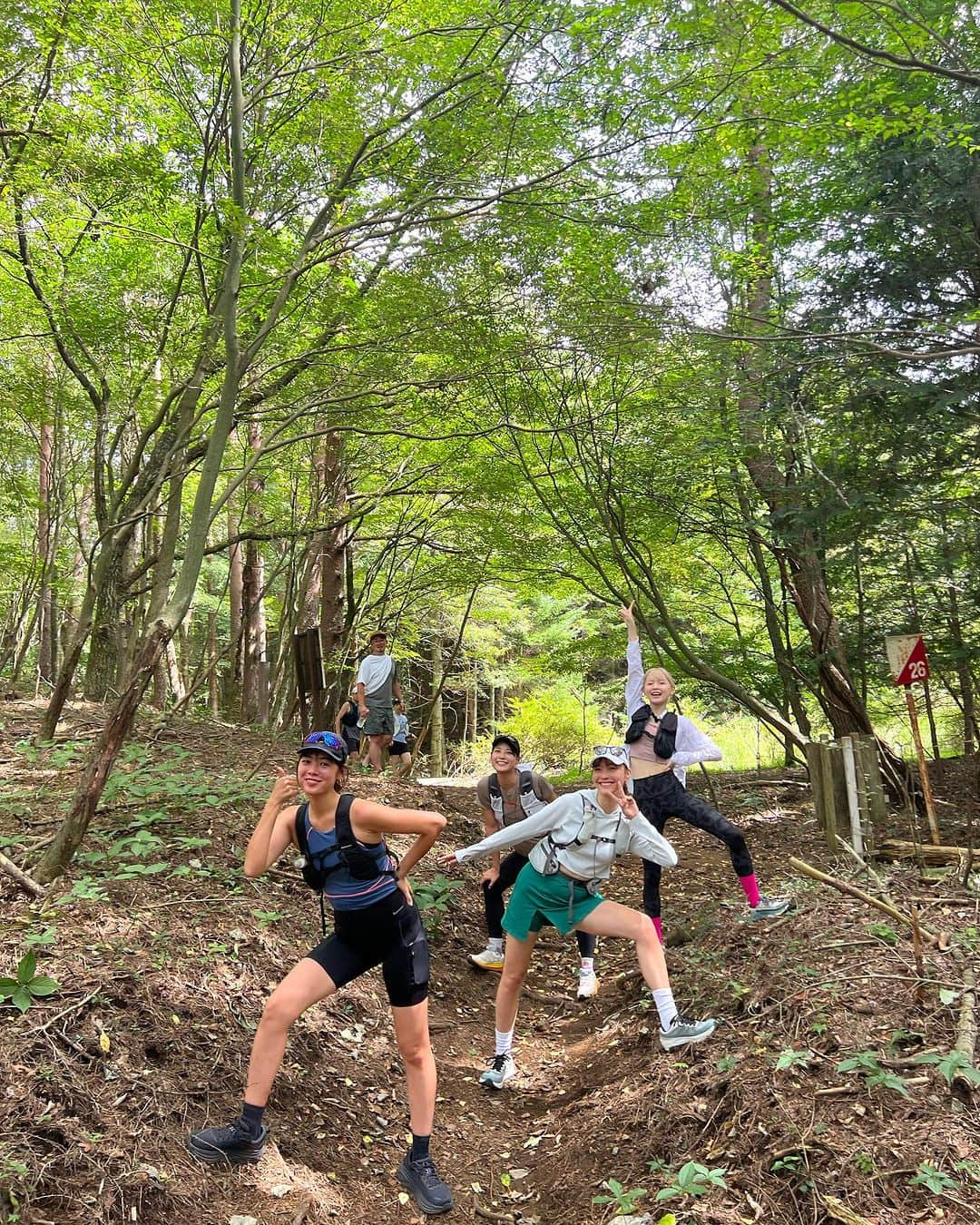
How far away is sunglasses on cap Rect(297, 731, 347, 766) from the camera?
348 cm

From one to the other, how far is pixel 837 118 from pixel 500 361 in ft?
11.7

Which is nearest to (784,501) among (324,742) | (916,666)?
(916,666)

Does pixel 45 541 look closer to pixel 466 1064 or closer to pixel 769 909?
pixel 466 1064

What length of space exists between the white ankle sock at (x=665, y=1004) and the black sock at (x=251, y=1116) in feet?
6.75

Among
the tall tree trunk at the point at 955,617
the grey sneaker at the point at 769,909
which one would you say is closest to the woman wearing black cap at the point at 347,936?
the grey sneaker at the point at 769,909

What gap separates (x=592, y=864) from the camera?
4250 mm

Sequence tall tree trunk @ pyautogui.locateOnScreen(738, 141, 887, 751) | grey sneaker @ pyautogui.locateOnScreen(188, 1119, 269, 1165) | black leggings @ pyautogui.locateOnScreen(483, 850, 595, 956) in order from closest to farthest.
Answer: grey sneaker @ pyautogui.locateOnScreen(188, 1119, 269, 1165) < black leggings @ pyautogui.locateOnScreen(483, 850, 595, 956) < tall tree trunk @ pyautogui.locateOnScreen(738, 141, 887, 751)

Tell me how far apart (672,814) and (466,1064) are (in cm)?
220

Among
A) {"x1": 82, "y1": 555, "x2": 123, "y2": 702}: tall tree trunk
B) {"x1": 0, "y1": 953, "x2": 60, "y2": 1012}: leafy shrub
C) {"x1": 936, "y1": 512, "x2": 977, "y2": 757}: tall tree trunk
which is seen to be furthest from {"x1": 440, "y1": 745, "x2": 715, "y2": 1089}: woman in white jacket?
{"x1": 82, "y1": 555, "x2": 123, "y2": 702}: tall tree trunk

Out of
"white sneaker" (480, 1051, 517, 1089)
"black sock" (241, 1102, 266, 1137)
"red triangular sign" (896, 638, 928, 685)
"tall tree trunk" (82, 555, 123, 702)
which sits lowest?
"white sneaker" (480, 1051, 517, 1089)

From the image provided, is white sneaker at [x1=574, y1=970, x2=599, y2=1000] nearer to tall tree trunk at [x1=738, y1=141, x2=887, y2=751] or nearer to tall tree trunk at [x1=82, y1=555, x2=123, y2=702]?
tall tree trunk at [x1=738, y1=141, x2=887, y2=751]

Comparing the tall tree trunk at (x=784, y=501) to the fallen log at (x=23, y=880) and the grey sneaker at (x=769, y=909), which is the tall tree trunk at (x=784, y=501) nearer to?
the grey sneaker at (x=769, y=909)

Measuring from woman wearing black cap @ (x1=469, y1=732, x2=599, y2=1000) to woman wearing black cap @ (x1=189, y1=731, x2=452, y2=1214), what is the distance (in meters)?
1.85

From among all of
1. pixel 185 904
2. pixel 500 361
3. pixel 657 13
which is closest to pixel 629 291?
pixel 500 361
